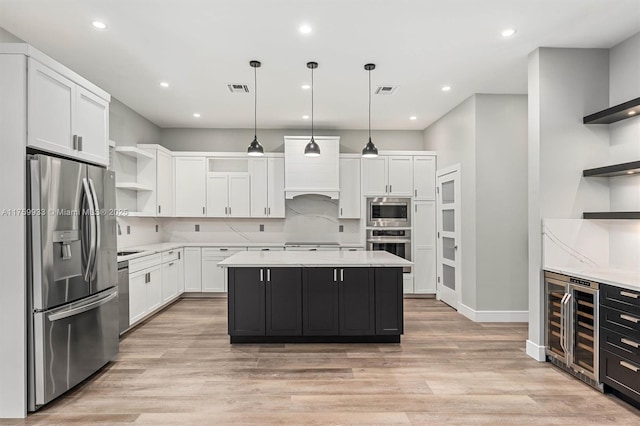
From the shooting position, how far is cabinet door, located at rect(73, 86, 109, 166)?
2.97 meters

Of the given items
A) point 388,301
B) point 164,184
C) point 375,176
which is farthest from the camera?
point 375,176

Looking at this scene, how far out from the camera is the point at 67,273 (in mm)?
2717

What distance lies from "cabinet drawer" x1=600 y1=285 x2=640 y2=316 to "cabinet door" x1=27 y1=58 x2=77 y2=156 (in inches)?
166

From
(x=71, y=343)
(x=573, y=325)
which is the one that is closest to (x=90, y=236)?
(x=71, y=343)

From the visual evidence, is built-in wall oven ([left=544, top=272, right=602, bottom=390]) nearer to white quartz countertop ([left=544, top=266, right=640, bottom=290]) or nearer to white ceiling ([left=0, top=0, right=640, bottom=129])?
white quartz countertop ([left=544, top=266, right=640, bottom=290])

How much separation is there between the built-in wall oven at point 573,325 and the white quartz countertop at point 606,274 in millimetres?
46

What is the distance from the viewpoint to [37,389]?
2.50 m

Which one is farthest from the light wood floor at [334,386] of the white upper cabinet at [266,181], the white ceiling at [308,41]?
the white ceiling at [308,41]

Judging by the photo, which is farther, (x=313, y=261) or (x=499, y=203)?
(x=499, y=203)

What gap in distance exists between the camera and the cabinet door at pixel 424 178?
6.11m

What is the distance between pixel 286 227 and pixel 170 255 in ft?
6.52

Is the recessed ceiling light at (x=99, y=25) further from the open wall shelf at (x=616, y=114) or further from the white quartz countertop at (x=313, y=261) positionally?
the open wall shelf at (x=616, y=114)

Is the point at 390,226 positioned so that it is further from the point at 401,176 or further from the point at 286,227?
the point at 286,227

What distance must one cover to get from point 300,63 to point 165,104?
2423 millimetres
